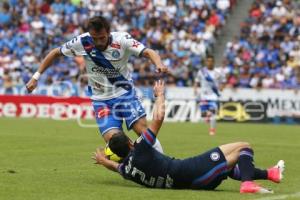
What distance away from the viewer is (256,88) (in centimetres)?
3478

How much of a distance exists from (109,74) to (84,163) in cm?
229

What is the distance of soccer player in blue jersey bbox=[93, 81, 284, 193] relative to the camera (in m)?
10.0

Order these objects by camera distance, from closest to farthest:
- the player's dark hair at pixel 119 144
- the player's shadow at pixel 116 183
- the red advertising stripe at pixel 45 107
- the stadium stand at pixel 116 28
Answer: the player's dark hair at pixel 119 144
the player's shadow at pixel 116 183
the red advertising stripe at pixel 45 107
the stadium stand at pixel 116 28

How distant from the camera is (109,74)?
1302cm

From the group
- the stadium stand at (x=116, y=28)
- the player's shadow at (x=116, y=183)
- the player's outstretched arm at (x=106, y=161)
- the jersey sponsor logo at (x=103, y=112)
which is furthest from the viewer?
the stadium stand at (x=116, y=28)

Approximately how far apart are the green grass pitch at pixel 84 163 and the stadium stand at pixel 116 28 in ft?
35.3

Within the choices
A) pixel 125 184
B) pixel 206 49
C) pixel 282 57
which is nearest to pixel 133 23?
pixel 206 49

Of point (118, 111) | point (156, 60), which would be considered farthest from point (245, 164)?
point (118, 111)

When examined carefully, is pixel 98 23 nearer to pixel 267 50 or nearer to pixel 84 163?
pixel 84 163

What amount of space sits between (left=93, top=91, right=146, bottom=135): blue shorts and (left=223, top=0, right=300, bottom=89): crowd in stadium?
2251 centimetres

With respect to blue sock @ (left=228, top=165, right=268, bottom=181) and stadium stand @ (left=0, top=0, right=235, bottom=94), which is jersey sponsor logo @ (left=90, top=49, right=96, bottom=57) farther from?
stadium stand @ (left=0, top=0, right=235, bottom=94)

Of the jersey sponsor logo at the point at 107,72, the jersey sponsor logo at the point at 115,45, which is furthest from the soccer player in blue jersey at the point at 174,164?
the jersey sponsor logo at the point at 107,72

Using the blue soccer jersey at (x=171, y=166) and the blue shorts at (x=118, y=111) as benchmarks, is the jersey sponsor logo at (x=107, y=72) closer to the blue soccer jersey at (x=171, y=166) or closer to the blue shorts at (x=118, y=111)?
the blue shorts at (x=118, y=111)

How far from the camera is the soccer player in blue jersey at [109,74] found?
12.6 meters
